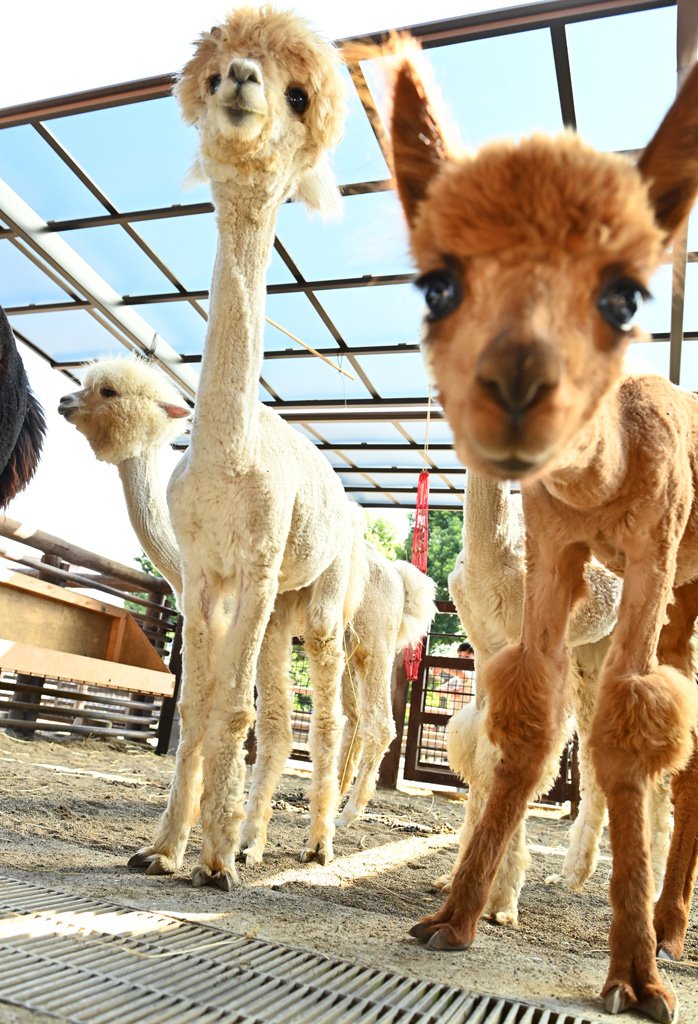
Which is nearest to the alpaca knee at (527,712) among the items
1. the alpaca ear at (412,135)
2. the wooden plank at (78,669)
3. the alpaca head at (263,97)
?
the alpaca ear at (412,135)

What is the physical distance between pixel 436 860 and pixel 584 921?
1.40 metres

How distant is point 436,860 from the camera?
4.28 m

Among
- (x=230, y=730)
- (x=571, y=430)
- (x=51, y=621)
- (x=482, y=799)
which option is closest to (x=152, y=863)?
(x=230, y=730)

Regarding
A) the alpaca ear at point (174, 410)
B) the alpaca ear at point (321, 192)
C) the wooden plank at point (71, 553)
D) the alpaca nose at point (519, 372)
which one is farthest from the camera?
the wooden plank at point (71, 553)

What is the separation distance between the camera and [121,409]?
15.2 ft

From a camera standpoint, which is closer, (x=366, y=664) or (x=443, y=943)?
(x=443, y=943)

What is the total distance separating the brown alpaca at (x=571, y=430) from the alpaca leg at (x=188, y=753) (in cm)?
116

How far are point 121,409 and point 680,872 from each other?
3.83 m

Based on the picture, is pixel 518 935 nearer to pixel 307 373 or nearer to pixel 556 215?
pixel 556 215

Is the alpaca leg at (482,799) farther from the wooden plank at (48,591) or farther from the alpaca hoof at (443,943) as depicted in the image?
the wooden plank at (48,591)

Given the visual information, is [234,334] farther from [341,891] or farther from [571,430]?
[341,891]

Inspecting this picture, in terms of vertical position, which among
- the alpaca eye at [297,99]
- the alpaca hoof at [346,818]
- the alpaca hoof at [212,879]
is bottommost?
the alpaca hoof at [346,818]

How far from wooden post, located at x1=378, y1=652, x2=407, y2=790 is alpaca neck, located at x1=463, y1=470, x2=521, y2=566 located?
6.15 m

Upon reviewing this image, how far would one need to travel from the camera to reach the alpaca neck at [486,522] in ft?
10.8
